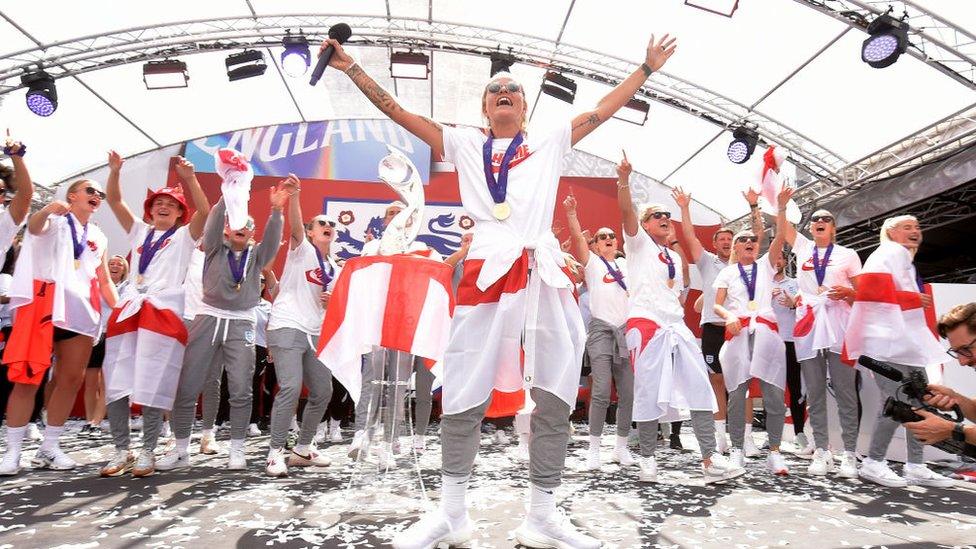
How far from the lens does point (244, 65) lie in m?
9.38

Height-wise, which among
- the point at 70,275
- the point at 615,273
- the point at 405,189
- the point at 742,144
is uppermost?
the point at 742,144

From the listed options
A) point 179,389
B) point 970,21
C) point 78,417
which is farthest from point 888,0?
point 78,417

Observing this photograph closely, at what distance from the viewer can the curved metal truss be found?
9039mm

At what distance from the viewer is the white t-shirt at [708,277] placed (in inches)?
208

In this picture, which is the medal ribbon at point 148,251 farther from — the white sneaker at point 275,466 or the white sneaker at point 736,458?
the white sneaker at point 736,458

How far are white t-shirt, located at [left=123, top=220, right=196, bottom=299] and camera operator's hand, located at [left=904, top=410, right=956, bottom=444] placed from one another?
13.3 feet

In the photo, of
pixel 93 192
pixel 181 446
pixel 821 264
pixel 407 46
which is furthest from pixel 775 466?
pixel 407 46

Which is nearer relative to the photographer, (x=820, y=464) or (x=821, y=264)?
(x=820, y=464)

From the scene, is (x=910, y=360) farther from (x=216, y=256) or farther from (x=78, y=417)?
→ (x=78, y=417)

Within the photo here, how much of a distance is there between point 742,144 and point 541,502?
356 inches

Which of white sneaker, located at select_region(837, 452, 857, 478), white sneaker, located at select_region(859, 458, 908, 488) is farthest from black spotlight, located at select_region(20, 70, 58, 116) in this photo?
white sneaker, located at select_region(859, 458, 908, 488)

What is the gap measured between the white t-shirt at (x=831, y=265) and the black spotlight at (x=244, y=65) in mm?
7957

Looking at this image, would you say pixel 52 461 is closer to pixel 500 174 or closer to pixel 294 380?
pixel 294 380

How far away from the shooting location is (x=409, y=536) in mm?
2289
